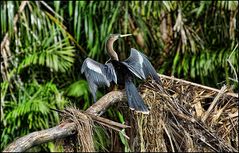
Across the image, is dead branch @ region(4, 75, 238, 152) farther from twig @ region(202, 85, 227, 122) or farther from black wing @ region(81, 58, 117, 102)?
twig @ region(202, 85, 227, 122)

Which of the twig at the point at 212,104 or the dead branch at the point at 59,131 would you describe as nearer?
the dead branch at the point at 59,131

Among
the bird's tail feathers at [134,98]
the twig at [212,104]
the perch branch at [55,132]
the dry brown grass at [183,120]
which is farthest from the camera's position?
the twig at [212,104]

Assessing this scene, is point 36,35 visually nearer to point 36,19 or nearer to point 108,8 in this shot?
point 36,19

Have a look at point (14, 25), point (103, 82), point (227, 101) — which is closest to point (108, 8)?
point (14, 25)

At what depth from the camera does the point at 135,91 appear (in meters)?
3.81

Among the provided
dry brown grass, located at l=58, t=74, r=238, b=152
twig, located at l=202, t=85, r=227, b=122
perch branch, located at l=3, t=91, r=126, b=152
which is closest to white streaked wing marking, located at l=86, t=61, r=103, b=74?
perch branch, located at l=3, t=91, r=126, b=152

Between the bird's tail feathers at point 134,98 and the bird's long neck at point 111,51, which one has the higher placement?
the bird's long neck at point 111,51

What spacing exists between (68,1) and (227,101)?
2408mm

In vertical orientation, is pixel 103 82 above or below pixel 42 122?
above

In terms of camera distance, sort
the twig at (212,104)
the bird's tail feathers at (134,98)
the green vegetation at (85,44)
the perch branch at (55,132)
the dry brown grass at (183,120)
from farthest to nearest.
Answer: the green vegetation at (85,44), the twig at (212,104), the dry brown grass at (183,120), the bird's tail feathers at (134,98), the perch branch at (55,132)

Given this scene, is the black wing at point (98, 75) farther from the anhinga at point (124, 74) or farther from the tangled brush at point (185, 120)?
→ the tangled brush at point (185, 120)

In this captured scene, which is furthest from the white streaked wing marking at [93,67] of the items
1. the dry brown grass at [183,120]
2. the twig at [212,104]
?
the twig at [212,104]

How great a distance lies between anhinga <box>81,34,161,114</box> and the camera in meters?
3.80

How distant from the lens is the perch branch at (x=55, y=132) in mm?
3113
